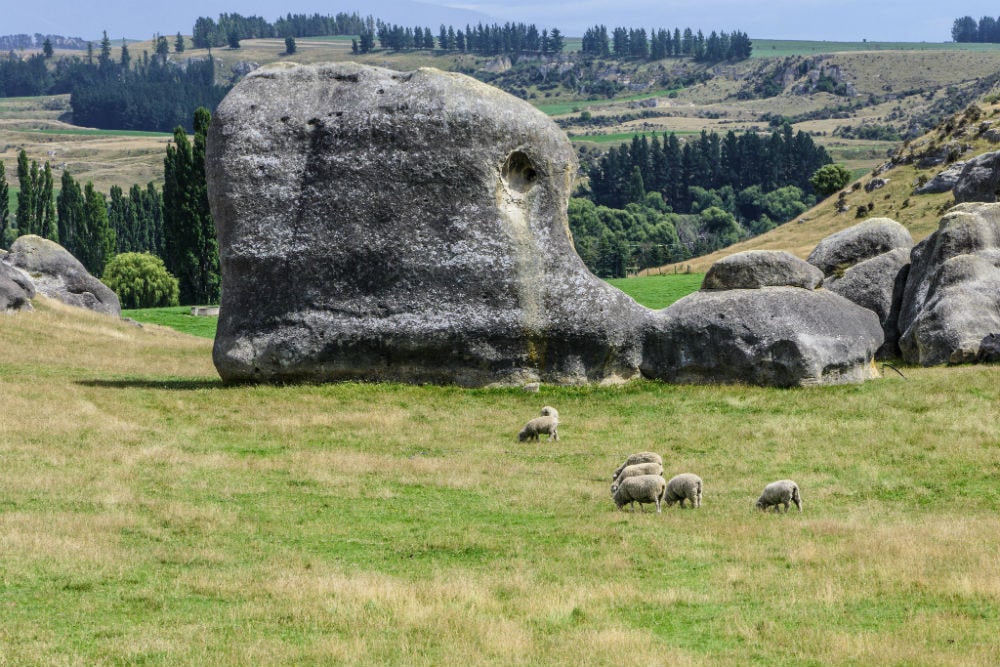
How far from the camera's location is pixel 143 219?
16812cm

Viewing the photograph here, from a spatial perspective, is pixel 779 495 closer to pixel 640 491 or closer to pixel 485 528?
pixel 640 491

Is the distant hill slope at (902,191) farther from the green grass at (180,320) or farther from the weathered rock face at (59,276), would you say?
the weathered rock face at (59,276)

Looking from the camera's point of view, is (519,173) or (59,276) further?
(59,276)

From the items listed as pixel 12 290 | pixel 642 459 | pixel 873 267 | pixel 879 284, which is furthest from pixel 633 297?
pixel 642 459

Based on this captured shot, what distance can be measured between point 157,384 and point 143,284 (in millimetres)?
78938

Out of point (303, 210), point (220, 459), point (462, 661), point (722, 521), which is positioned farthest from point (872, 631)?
point (303, 210)

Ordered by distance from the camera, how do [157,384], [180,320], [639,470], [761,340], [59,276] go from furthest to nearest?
[180,320] < [59,276] < [157,384] < [761,340] < [639,470]

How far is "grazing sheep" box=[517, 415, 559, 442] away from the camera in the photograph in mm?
30281

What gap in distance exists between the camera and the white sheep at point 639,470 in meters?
24.1

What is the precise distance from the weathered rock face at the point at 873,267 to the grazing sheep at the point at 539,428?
1650 centimetres

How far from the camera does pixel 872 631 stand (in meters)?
15.7

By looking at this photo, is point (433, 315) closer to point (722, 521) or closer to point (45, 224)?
point (722, 521)

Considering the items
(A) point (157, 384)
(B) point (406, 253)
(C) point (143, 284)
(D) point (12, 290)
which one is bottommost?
(C) point (143, 284)

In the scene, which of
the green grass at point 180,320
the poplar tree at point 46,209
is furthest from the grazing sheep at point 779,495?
the poplar tree at point 46,209
